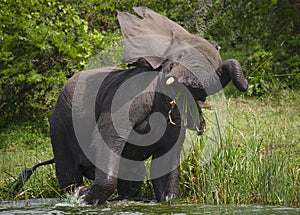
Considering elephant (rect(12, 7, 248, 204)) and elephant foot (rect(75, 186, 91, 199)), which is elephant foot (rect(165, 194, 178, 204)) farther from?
elephant foot (rect(75, 186, 91, 199))

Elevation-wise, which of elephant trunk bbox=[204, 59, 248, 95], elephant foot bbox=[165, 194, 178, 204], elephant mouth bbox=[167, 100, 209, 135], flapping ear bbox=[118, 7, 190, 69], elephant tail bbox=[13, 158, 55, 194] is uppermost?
flapping ear bbox=[118, 7, 190, 69]

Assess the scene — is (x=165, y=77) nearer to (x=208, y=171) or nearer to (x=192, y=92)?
(x=192, y=92)

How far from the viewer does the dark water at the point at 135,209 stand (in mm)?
5316

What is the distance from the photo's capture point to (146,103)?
5.82 m

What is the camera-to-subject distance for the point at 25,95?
14.0 m

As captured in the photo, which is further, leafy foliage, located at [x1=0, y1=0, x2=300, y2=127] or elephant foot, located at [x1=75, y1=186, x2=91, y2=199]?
leafy foliage, located at [x1=0, y1=0, x2=300, y2=127]

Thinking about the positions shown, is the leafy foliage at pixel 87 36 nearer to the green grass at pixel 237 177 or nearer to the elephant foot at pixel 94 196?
the green grass at pixel 237 177

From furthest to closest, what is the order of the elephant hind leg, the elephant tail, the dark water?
the elephant tail, the elephant hind leg, the dark water

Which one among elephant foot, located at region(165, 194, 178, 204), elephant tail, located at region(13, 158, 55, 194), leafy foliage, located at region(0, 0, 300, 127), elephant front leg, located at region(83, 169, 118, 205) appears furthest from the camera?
leafy foliage, located at region(0, 0, 300, 127)

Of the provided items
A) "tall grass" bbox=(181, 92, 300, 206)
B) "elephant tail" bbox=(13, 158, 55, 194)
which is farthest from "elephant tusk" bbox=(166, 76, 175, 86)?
"elephant tail" bbox=(13, 158, 55, 194)

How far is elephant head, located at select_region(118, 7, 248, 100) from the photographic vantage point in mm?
5586

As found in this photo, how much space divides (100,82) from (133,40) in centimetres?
57

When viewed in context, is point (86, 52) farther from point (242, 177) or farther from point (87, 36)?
point (242, 177)

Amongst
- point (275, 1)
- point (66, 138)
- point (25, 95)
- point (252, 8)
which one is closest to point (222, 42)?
point (252, 8)
